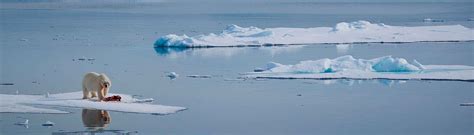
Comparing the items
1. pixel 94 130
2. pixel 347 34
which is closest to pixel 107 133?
pixel 94 130

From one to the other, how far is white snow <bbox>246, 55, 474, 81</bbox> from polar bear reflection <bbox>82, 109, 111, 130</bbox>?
4.89 meters

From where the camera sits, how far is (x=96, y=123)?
970cm

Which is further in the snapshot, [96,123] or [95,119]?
[95,119]

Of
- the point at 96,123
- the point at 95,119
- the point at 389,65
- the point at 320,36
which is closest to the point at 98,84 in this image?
the point at 95,119

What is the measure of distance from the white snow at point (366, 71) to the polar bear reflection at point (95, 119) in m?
4.89

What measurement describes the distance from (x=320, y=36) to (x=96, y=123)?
1599 centimetres

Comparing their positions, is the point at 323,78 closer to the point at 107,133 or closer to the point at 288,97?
the point at 288,97

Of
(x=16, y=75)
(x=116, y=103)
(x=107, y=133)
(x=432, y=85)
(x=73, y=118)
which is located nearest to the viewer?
(x=107, y=133)

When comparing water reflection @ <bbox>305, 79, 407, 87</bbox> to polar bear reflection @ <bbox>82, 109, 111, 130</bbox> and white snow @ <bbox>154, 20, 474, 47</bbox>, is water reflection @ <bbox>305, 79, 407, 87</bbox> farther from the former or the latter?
white snow @ <bbox>154, 20, 474, 47</bbox>

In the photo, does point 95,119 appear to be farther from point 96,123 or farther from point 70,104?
point 70,104

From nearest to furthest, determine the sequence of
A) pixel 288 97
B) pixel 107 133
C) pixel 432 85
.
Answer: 1. pixel 107 133
2. pixel 288 97
3. pixel 432 85

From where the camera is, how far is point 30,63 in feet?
58.5

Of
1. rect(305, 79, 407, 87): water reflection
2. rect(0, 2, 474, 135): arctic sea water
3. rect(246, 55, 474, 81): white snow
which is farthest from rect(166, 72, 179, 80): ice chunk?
rect(305, 79, 407, 87): water reflection

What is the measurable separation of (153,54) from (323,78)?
703cm
